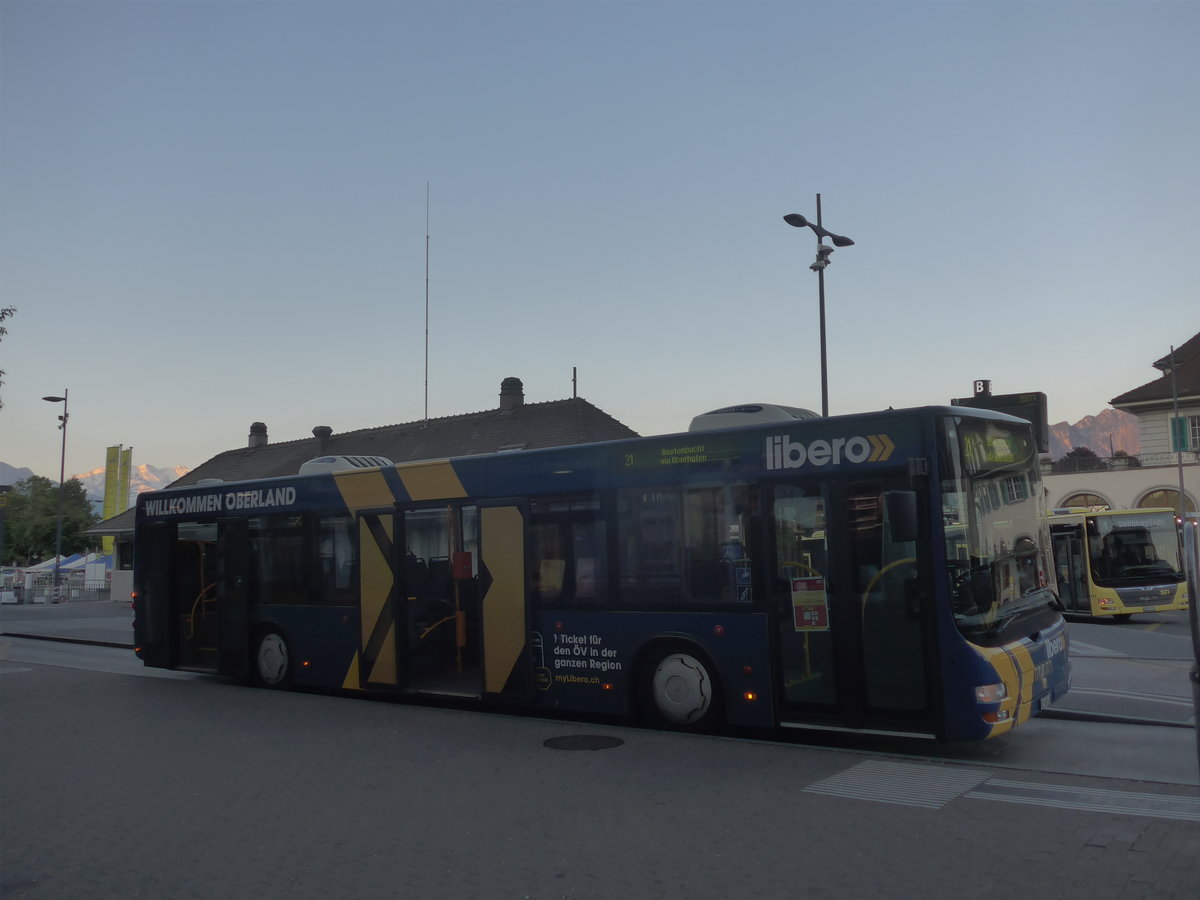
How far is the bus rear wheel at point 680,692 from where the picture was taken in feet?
31.1

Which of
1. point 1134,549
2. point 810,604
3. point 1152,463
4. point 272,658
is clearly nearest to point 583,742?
point 810,604

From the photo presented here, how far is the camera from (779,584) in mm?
9062

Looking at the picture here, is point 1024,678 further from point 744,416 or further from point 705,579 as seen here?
point 744,416

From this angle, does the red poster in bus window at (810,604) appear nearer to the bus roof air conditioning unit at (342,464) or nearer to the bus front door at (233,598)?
the bus roof air conditioning unit at (342,464)

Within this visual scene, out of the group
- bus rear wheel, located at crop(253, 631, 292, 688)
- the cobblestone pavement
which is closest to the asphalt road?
the cobblestone pavement

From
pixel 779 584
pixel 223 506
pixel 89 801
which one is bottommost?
pixel 89 801

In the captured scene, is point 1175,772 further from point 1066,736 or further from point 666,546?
point 666,546

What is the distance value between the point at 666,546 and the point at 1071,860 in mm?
4845

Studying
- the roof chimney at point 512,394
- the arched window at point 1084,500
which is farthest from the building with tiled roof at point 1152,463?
the roof chimney at point 512,394

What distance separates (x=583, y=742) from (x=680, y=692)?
103cm

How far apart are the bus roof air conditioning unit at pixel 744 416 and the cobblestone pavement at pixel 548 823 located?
3.03m

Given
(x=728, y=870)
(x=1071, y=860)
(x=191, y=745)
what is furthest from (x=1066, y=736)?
(x=191, y=745)

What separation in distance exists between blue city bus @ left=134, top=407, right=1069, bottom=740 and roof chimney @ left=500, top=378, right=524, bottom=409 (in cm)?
2475

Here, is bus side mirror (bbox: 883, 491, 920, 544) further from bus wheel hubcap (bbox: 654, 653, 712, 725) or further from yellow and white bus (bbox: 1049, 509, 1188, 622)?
yellow and white bus (bbox: 1049, 509, 1188, 622)
